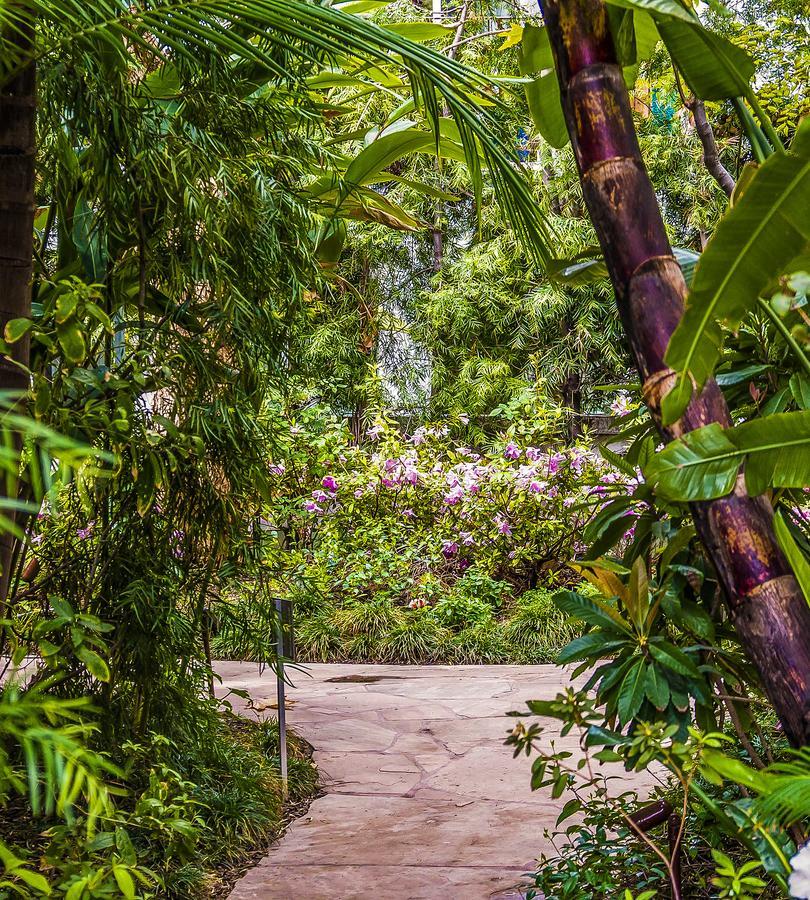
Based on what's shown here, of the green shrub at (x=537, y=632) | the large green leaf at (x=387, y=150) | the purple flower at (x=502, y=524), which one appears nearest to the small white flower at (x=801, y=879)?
the large green leaf at (x=387, y=150)

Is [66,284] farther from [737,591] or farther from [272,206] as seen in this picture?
[737,591]

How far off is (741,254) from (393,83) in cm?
159

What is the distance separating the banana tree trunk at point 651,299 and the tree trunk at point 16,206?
3.42ft

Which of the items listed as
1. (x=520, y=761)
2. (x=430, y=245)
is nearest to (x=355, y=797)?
(x=520, y=761)

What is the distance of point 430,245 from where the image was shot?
11867mm

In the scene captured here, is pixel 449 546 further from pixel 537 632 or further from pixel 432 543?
pixel 537 632

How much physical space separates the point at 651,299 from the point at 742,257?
17 cm

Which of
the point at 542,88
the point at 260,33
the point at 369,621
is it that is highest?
A: the point at 542,88

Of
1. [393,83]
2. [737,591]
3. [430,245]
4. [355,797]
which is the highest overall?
[430,245]

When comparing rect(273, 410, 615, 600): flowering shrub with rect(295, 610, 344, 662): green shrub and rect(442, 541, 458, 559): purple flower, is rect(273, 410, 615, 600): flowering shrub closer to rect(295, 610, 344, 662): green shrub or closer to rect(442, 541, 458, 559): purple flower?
rect(442, 541, 458, 559): purple flower

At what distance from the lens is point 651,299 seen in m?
1.37

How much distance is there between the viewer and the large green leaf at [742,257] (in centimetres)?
120

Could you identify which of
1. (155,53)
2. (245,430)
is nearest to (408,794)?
(245,430)

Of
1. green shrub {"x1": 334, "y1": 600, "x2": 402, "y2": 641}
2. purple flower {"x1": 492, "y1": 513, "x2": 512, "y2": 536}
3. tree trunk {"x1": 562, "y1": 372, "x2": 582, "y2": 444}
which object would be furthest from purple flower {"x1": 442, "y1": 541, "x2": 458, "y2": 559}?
tree trunk {"x1": 562, "y1": 372, "x2": 582, "y2": 444}
